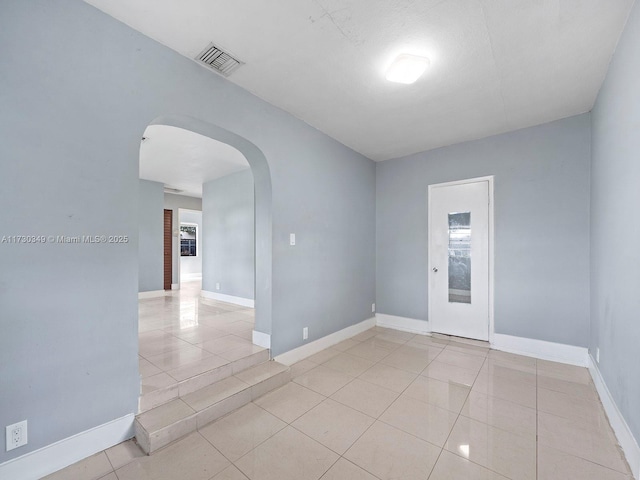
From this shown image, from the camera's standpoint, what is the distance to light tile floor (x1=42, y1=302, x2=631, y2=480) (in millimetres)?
1658

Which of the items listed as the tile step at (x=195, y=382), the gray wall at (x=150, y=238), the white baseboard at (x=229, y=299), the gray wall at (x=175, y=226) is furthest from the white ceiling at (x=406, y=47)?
the gray wall at (x=175, y=226)

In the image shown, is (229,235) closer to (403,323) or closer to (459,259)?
(403,323)

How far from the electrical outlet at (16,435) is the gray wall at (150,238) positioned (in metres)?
5.23

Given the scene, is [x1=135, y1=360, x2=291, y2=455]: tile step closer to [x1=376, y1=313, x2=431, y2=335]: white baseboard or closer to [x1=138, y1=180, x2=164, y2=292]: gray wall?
[x1=376, y1=313, x2=431, y2=335]: white baseboard

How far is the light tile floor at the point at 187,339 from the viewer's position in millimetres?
2463

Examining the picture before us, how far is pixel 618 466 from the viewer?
1.69 meters

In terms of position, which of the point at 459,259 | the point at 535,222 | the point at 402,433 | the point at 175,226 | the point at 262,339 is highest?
the point at 175,226

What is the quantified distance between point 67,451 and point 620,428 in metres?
3.55

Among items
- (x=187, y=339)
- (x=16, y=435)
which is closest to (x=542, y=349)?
(x=187, y=339)

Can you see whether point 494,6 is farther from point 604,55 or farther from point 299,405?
point 299,405

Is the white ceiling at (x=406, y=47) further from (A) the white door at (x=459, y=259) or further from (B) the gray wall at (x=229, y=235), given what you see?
(B) the gray wall at (x=229, y=235)

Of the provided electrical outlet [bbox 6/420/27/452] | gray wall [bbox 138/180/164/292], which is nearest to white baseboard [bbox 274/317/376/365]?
electrical outlet [bbox 6/420/27/452]

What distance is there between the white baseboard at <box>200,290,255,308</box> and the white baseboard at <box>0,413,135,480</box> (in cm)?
343

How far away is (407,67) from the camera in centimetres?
218
